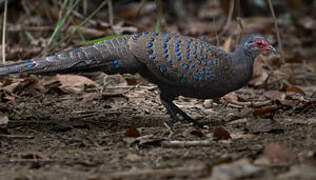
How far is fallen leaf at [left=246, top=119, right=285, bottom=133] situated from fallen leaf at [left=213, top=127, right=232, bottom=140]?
1.03ft

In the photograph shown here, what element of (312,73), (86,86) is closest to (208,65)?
(86,86)

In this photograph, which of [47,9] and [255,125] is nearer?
[255,125]

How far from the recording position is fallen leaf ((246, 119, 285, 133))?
11.3 feet

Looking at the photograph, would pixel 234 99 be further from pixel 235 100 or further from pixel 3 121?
pixel 3 121

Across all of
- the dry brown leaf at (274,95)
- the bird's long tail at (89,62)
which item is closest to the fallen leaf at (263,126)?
the bird's long tail at (89,62)

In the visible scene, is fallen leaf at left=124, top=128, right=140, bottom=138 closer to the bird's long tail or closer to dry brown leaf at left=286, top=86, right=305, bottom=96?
the bird's long tail

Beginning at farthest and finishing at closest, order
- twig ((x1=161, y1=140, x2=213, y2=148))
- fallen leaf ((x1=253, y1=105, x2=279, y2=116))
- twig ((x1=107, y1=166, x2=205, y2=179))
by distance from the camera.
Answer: fallen leaf ((x1=253, y1=105, x2=279, y2=116)) < twig ((x1=161, y1=140, x2=213, y2=148)) < twig ((x1=107, y1=166, x2=205, y2=179))

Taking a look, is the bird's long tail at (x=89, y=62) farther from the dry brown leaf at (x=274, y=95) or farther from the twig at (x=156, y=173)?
the dry brown leaf at (x=274, y=95)

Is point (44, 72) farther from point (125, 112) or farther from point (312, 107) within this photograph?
point (312, 107)

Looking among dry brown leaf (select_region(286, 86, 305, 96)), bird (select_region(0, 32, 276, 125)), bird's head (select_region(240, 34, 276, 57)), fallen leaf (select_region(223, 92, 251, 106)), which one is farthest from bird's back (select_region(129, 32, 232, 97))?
dry brown leaf (select_region(286, 86, 305, 96))

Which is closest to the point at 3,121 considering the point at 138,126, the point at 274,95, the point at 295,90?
the point at 138,126

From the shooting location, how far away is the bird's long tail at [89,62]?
3.69 metres

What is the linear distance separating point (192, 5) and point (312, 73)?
17.0 feet

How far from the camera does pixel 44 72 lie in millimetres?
3707
